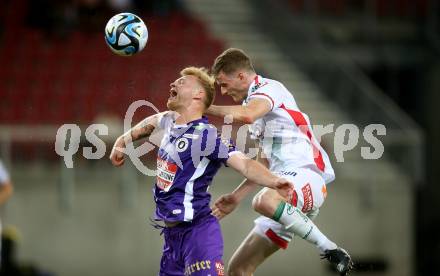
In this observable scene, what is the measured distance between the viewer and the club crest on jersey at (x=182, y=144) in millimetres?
6594

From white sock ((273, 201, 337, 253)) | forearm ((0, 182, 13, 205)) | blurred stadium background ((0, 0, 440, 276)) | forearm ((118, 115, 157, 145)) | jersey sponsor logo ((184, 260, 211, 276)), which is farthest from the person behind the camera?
blurred stadium background ((0, 0, 440, 276))

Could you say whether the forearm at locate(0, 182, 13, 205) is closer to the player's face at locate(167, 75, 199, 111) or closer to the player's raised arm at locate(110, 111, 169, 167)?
the player's raised arm at locate(110, 111, 169, 167)

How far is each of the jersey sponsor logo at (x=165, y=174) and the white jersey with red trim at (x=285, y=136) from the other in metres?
0.99

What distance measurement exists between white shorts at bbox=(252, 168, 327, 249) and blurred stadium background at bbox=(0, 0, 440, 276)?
210 cm

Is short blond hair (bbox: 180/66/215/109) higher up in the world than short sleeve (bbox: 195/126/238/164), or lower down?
higher up

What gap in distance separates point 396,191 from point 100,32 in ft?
17.8

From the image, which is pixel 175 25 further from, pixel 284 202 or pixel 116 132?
pixel 284 202

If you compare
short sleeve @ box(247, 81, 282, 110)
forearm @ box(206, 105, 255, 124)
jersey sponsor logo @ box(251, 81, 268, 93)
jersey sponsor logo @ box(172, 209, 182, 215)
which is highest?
jersey sponsor logo @ box(251, 81, 268, 93)

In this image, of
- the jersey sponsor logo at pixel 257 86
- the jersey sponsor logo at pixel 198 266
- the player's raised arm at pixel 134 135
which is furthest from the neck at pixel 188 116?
the jersey sponsor logo at pixel 198 266

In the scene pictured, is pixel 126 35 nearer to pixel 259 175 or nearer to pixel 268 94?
pixel 268 94

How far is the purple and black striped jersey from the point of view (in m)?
6.54

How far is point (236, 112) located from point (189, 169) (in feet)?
1.88

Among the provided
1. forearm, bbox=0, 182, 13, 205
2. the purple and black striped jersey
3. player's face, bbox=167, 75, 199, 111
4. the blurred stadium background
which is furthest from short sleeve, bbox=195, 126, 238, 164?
forearm, bbox=0, 182, 13, 205

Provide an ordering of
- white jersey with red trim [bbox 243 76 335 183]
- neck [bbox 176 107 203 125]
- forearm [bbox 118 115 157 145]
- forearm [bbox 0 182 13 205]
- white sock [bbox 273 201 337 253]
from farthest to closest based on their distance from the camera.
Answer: forearm [bbox 0 182 13 205]
white jersey with red trim [bbox 243 76 335 183]
forearm [bbox 118 115 157 145]
white sock [bbox 273 201 337 253]
neck [bbox 176 107 203 125]
